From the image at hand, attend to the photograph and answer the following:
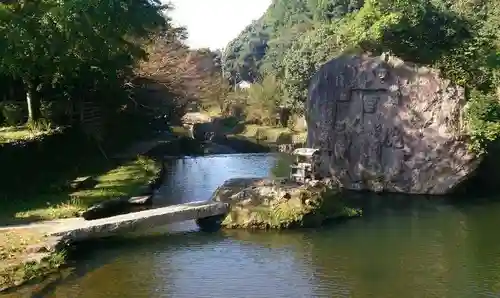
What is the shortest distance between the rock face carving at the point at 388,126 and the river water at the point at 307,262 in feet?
9.97

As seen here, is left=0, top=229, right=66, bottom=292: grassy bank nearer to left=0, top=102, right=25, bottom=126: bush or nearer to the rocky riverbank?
the rocky riverbank

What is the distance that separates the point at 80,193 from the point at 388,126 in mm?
10464

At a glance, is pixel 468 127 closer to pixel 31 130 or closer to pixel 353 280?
pixel 353 280

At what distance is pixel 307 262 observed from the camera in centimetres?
1189

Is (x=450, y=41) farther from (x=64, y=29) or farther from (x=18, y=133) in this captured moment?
(x=18, y=133)

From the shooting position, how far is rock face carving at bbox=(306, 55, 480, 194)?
19000 millimetres

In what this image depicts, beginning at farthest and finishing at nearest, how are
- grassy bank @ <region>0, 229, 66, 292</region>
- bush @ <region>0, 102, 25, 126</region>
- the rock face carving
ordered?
1. bush @ <region>0, 102, 25, 126</region>
2. the rock face carving
3. grassy bank @ <region>0, 229, 66, 292</region>

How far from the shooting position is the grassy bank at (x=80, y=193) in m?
14.2

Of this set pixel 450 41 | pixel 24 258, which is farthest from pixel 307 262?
pixel 450 41

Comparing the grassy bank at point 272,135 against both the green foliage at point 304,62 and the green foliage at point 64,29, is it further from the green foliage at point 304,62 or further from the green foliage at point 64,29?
the green foliage at point 64,29

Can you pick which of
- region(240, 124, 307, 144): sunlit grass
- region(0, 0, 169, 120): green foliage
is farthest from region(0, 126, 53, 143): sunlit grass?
region(240, 124, 307, 144): sunlit grass

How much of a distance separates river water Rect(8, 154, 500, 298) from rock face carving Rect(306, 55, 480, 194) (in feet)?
9.97

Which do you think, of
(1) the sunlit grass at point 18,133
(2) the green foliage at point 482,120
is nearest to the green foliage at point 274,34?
(1) the sunlit grass at point 18,133

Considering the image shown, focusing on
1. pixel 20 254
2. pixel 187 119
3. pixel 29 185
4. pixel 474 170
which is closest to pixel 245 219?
pixel 20 254
